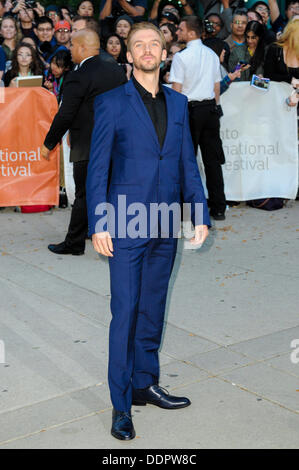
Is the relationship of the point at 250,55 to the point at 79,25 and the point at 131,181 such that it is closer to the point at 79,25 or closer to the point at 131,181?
the point at 79,25

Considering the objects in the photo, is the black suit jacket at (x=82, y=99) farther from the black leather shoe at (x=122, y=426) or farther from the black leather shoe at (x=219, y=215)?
the black leather shoe at (x=122, y=426)

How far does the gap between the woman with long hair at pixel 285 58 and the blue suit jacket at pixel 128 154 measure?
5.47m

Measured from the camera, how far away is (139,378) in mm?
3928

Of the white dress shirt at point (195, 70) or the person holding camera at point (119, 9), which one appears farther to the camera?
the person holding camera at point (119, 9)

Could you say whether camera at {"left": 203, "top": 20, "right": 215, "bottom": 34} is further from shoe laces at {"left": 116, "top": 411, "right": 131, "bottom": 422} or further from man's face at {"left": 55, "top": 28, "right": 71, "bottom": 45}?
shoe laces at {"left": 116, "top": 411, "right": 131, "bottom": 422}

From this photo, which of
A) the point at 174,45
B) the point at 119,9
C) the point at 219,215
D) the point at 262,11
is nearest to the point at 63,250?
the point at 219,215

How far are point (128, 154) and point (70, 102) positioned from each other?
3430 millimetres

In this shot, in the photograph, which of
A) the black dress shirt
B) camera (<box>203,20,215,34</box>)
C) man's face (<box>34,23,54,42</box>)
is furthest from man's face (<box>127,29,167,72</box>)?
man's face (<box>34,23,54,42</box>)

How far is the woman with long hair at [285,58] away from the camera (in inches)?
339

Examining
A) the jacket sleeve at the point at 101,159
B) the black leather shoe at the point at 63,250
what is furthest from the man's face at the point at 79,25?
the jacket sleeve at the point at 101,159

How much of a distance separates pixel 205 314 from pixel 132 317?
1.89m

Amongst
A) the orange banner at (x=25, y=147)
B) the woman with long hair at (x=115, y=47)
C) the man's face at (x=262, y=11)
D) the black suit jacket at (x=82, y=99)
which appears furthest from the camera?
the man's face at (x=262, y=11)

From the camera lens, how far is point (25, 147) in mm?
9031
